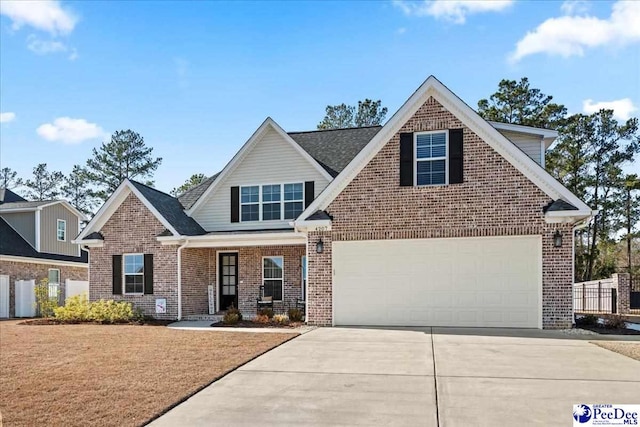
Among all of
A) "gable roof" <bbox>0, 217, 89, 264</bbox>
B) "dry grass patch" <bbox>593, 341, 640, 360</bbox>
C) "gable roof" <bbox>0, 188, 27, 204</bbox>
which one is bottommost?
"dry grass patch" <bbox>593, 341, 640, 360</bbox>

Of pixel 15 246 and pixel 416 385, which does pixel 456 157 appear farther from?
pixel 15 246

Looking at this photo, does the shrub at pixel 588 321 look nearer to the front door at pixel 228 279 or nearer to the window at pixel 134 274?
the front door at pixel 228 279

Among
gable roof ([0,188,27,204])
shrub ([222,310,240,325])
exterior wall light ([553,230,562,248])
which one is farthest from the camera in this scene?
gable roof ([0,188,27,204])

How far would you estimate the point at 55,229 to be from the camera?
25.0 metres

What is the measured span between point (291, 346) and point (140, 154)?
39955mm

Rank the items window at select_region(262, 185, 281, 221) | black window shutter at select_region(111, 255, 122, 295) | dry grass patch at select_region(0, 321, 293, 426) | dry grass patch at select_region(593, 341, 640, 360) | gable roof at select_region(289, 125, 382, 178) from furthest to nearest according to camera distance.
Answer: gable roof at select_region(289, 125, 382, 178) → window at select_region(262, 185, 281, 221) → black window shutter at select_region(111, 255, 122, 295) → dry grass patch at select_region(593, 341, 640, 360) → dry grass patch at select_region(0, 321, 293, 426)

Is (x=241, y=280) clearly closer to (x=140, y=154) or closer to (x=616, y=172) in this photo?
(x=616, y=172)

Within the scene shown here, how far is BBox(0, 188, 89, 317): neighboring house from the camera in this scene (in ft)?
69.9

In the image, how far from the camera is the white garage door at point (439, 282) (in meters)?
12.7

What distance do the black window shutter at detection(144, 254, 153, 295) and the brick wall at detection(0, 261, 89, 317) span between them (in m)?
8.50

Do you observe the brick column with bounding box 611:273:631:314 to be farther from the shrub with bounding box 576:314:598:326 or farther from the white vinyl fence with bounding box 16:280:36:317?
the white vinyl fence with bounding box 16:280:36:317

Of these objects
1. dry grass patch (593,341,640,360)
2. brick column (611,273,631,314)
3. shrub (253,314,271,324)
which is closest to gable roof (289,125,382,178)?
shrub (253,314,271,324)

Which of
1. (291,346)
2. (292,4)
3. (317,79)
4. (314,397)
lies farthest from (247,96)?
(314,397)

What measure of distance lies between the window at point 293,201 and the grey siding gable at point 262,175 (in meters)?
0.23
